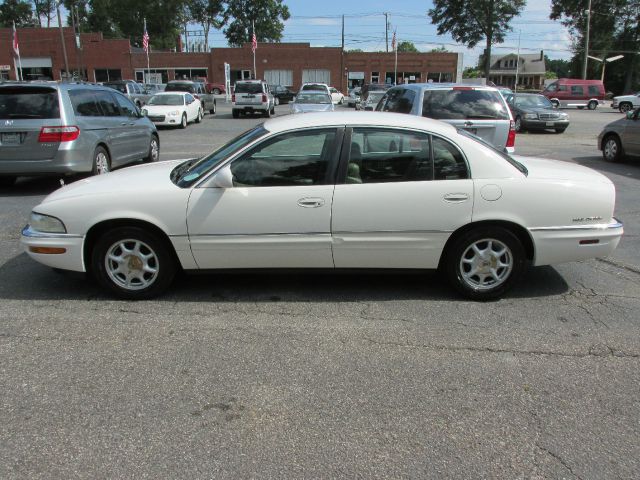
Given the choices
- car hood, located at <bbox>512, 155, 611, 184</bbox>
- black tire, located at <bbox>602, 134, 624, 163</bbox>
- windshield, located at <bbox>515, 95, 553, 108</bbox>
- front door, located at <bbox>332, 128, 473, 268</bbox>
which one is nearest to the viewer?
front door, located at <bbox>332, 128, 473, 268</bbox>

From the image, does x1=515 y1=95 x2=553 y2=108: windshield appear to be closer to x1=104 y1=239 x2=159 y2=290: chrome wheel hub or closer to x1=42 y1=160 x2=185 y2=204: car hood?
x1=42 y1=160 x2=185 y2=204: car hood

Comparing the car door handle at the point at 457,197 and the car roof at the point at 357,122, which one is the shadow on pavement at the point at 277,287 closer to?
the car door handle at the point at 457,197

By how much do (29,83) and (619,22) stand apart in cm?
7898

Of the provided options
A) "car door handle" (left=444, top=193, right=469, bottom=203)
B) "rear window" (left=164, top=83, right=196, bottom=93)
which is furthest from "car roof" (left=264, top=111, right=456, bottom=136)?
"rear window" (left=164, top=83, right=196, bottom=93)

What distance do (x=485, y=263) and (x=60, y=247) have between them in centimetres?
350

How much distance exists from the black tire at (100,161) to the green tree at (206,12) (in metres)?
93.8

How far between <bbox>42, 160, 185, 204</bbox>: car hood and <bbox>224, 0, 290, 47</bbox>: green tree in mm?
93810

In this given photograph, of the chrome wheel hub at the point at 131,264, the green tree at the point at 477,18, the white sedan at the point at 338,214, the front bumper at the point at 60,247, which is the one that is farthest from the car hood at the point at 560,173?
the green tree at the point at 477,18

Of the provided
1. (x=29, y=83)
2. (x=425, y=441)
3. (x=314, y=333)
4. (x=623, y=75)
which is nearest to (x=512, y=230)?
(x=314, y=333)

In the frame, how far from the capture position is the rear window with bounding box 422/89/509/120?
8.98 metres

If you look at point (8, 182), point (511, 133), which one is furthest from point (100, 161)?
point (511, 133)

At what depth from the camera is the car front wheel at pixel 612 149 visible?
13141mm

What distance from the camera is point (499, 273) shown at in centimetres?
461

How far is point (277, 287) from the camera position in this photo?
4.96 m
